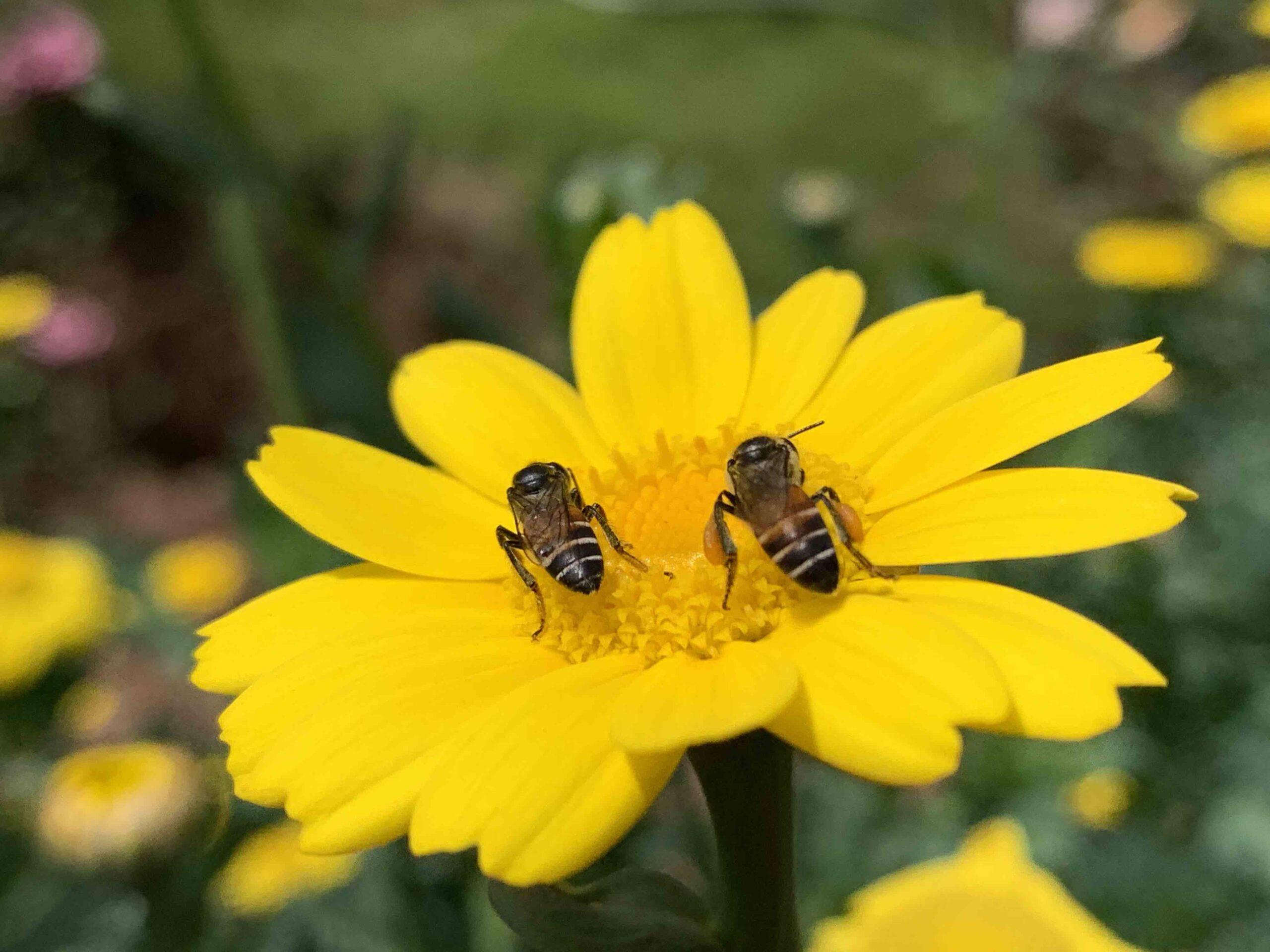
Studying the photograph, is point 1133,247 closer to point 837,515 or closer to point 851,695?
point 837,515

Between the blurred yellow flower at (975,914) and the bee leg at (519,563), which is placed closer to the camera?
the bee leg at (519,563)

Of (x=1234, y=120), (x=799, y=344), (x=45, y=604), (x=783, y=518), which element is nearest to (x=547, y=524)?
(x=783, y=518)

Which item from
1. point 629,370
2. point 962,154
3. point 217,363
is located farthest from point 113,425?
point 629,370

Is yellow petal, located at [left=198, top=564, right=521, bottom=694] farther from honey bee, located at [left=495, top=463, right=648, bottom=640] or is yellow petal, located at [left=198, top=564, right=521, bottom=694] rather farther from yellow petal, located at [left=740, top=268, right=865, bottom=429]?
yellow petal, located at [left=740, top=268, right=865, bottom=429]

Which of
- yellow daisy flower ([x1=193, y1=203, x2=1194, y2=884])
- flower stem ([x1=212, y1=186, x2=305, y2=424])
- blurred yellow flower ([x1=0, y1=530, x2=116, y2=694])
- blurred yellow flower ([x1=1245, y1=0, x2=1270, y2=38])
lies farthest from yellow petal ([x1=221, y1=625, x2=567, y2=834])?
blurred yellow flower ([x1=1245, y1=0, x2=1270, y2=38])

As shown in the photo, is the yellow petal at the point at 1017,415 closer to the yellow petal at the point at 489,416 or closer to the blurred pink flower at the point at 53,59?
the yellow petal at the point at 489,416

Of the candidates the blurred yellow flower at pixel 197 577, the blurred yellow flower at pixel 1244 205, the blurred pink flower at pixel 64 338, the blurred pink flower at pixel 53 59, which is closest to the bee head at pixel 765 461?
the blurred pink flower at pixel 53 59

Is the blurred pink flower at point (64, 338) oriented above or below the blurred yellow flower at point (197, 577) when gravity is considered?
above
